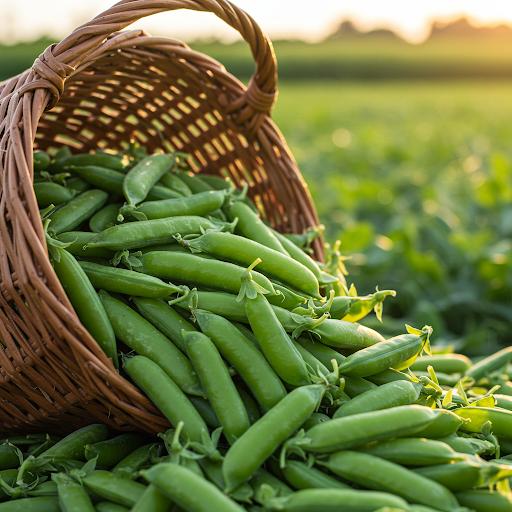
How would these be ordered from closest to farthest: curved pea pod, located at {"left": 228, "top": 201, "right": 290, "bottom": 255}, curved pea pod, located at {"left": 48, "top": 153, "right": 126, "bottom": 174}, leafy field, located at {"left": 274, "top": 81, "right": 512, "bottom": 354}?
curved pea pod, located at {"left": 228, "top": 201, "right": 290, "bottom": 255} → curved pea pod, located at {"left": 48, "top": 153, "right": 126, "bottom": 174} → leafy field, located at {"left": 274, "top": 81, "right": 512, "bottom": 354}

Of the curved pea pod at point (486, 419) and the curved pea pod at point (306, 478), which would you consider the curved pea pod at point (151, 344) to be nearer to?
the curved pea pod at point (306, 478)

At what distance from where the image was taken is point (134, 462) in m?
1.27

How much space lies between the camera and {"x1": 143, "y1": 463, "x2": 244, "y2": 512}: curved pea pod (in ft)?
3.36

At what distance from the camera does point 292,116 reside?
28.8 ft

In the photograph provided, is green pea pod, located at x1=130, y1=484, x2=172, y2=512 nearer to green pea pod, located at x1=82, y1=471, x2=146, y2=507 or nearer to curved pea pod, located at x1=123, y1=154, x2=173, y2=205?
green pea pod, located at x1=82, y1=471, x2=146, y2=507

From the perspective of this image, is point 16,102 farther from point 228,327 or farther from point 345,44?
point 345,44

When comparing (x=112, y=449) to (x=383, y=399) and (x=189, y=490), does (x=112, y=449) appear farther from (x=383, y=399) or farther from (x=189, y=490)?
(x=383, y=399)

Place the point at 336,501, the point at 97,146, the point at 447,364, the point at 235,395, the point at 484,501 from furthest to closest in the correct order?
the point at 97,146 → the point at 447,364 → the point at 235,395 → the point at 484,501 → the point at 336,501

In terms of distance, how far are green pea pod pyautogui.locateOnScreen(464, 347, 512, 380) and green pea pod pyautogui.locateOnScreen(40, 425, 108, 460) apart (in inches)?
52.7

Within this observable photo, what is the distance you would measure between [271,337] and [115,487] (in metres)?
0.51

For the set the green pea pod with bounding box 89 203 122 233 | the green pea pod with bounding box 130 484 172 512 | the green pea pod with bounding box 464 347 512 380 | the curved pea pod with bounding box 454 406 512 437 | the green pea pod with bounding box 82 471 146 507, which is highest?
the green pea pod with bounding box 89 203 122 233

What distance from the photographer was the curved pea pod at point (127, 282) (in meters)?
1.37

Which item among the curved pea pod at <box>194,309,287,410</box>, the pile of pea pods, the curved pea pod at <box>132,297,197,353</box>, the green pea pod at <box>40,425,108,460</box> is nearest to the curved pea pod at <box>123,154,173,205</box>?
the pile of pea pods

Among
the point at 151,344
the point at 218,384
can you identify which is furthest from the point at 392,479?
the point at 151,344
